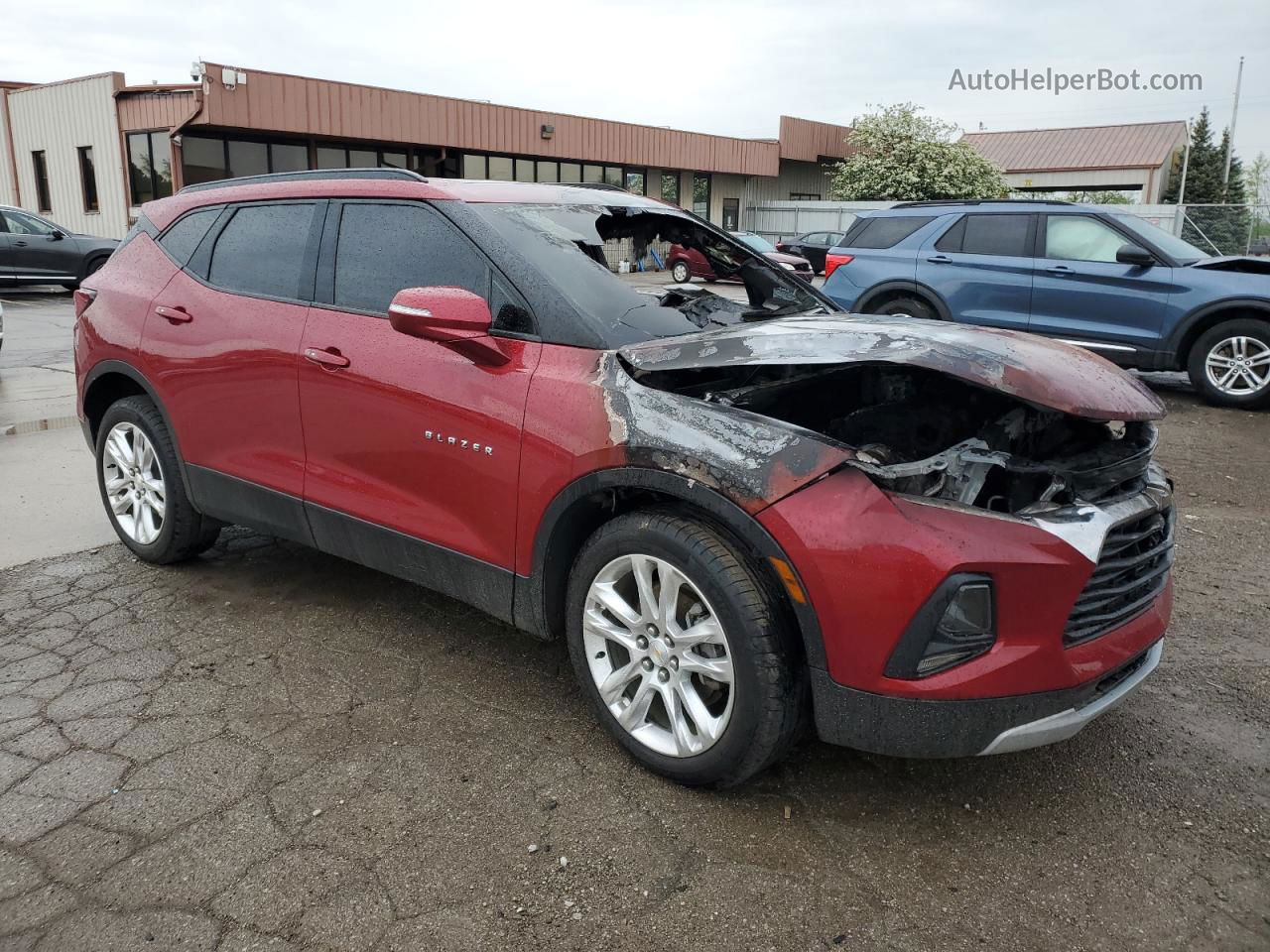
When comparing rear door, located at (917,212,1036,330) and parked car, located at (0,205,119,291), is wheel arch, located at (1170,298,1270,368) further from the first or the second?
parked car, located at (0,205,119,291)

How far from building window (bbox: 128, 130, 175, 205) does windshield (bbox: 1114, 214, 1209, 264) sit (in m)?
20.9

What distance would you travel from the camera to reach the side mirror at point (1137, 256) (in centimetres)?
851

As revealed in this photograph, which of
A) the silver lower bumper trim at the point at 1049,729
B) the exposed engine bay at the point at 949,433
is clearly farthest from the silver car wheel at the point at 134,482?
the silver lower bumper trim at the point at 1049,729

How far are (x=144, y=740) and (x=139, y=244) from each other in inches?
97.8

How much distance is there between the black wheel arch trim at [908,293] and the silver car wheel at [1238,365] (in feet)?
7.56

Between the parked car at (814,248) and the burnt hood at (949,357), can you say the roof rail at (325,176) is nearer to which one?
the burnt hood at (949,357)

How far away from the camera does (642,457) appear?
2641 millimetres

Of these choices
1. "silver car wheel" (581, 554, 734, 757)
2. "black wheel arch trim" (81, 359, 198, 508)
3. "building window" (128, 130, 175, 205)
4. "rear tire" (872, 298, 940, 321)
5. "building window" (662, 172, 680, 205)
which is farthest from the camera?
"building window" (662, 172, 680, 205)

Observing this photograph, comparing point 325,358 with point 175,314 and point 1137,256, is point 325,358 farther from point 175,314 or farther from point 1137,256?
point 1137,256

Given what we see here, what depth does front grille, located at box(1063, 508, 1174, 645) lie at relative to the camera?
2424mm

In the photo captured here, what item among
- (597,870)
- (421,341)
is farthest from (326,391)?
(597,870)

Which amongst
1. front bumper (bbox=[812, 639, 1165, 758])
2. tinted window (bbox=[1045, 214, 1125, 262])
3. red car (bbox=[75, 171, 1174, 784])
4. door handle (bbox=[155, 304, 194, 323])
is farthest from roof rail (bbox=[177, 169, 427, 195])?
tinted window (bbox=[1045, 214, 1125, 262])

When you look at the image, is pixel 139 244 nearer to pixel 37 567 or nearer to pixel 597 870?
pixel 37 567

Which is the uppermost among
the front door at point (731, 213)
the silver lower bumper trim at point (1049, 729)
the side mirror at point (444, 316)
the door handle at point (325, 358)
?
the front door at point (731, 213)
